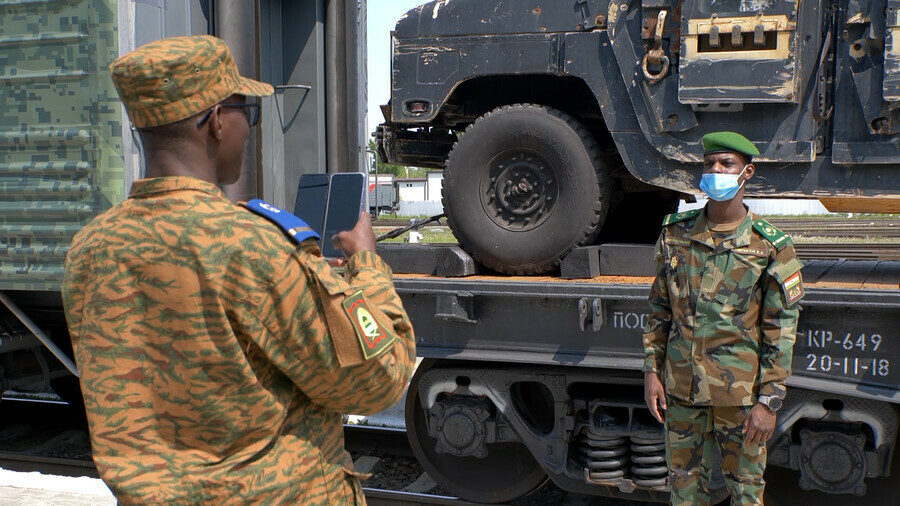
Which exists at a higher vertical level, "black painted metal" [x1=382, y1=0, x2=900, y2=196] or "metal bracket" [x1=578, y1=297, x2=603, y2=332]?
"black painted metal" [x1=382, y1=0, x2=900, y2=196]

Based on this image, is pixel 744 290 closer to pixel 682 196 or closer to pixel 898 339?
pixel 898 339

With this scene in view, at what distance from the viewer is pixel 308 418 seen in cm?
178

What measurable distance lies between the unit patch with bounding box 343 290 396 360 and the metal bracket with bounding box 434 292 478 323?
2411 millimetres

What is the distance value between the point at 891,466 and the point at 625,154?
187cm

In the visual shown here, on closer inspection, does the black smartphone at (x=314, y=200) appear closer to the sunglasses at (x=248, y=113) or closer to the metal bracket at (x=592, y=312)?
the sunglasses at (x=248, y=113)

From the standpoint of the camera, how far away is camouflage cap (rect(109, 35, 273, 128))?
5.31 ft

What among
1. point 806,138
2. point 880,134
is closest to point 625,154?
point 806,138

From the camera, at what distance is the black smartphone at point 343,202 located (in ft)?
9.72

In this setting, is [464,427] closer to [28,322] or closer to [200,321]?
[28,322]

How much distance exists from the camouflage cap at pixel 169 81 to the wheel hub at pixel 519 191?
2708mm

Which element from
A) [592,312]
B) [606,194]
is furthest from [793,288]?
[606,194]

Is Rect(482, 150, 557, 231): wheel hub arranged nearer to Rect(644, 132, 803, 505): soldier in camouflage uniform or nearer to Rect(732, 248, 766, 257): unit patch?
Rect(644, 132, 803, 505): soldier in camouflage uniform

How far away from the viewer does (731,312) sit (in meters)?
3.23

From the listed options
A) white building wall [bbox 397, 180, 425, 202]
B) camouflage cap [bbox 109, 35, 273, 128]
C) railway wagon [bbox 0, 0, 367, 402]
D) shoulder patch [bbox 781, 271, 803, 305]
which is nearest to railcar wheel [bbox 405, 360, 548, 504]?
railway wagon [bbox 0, 0, 367, 402]
